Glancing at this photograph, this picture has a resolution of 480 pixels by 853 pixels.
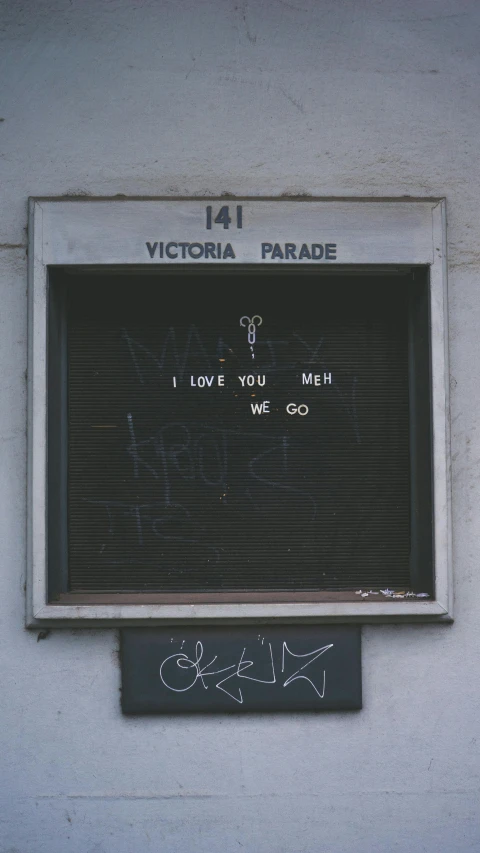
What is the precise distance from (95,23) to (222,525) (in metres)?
2.60

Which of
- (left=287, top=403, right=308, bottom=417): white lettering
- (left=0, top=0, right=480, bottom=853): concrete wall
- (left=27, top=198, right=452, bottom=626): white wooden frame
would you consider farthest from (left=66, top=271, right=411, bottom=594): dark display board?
(left=0, top=0, right=480, bottom=853): concrete wall

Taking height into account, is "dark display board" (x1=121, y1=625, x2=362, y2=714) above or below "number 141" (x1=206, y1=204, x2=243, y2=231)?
below

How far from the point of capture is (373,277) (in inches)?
151

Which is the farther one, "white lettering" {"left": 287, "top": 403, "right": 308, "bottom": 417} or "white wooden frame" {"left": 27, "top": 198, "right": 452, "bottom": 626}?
"white lettering" {"left": 287, "top": 403, "right": 308, "bottom": 417}

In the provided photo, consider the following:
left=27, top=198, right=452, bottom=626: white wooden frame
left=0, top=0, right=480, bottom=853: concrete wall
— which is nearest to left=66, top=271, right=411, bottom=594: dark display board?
→ left=27, top=198, right=452, bottom=626: white wooden frame

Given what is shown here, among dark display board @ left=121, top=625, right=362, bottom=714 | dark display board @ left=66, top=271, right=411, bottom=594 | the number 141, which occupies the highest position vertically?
the number 141

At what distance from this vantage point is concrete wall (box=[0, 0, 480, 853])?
3.60 meters

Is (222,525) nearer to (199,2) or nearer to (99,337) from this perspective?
(99,337)

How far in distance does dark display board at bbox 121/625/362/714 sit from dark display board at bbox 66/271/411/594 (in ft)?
0.86

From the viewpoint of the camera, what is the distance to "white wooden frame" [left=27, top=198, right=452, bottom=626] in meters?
3.59

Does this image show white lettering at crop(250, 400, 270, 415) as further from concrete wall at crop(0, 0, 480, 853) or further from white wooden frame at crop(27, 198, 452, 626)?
concrete wall at crop(0, 0, 480, 853)

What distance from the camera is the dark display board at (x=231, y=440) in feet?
12.5

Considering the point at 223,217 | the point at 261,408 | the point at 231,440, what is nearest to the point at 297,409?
the point at 261,408

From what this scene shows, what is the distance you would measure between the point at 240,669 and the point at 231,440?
3.69 ft
